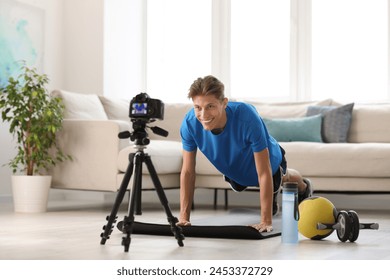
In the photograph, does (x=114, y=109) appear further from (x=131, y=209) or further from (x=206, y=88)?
(x=131, y=209)

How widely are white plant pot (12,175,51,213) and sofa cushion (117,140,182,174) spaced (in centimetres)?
55

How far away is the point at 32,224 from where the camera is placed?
3.92 metres

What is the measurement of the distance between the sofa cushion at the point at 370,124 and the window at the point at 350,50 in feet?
2.27

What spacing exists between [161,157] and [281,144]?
0.83 meters

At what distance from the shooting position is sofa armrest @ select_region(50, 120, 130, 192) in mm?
4949

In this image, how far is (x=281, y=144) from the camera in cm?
494

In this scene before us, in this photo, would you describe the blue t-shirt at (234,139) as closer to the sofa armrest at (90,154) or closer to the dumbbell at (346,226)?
the dumbbell at (346,226)

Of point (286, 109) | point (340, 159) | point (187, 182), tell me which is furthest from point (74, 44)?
point (187, 182)

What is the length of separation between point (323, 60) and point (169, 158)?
6.71 ft

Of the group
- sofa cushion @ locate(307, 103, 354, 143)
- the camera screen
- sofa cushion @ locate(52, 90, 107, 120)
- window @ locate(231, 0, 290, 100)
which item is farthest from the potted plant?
the camera screen

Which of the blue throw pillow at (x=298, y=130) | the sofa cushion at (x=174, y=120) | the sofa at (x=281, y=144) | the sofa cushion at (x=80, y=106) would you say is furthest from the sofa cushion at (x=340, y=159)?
the sofa cushion at (x=80, y=106)

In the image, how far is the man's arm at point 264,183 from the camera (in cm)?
314

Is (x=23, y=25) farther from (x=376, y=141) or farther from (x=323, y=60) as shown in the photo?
(x=376, y=141)
